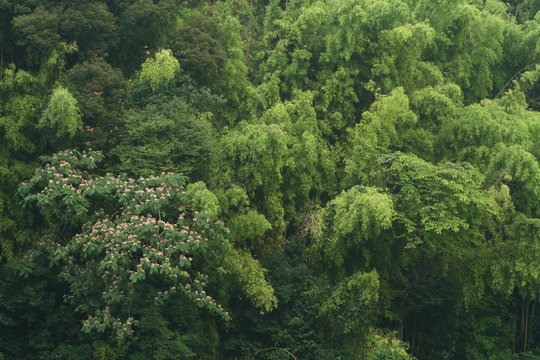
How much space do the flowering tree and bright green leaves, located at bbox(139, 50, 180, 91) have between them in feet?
6.41

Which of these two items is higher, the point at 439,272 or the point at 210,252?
the point at 210,252

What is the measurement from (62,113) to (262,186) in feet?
12.0

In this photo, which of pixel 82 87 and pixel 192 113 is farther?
pixel 192 113

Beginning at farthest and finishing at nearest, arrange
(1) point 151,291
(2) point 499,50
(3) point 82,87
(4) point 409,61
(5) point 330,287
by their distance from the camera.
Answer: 1. (2) point 499,50
2. (4) point 409,61
3. (5) point 330,287
4. (3) point 82,87
5. (1) point 151,291

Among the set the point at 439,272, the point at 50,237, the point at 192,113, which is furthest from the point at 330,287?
the point at 50,237

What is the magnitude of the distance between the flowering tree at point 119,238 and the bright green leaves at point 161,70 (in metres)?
1.96

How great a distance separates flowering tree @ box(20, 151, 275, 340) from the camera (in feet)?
29.0

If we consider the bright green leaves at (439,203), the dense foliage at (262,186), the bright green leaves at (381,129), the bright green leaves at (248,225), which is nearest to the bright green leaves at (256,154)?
the dense foliage at (262,186)

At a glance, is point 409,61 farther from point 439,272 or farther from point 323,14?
point 439,272

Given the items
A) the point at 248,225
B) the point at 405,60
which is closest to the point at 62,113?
the point at 248,225

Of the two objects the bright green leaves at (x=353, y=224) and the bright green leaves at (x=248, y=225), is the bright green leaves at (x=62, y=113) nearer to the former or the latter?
the bright green leaves at (x=248, y=225)

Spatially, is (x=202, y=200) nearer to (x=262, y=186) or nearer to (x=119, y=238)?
(x=119, y=238)

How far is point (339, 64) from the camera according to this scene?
13.5 metres

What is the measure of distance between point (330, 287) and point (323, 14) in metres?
5.65
